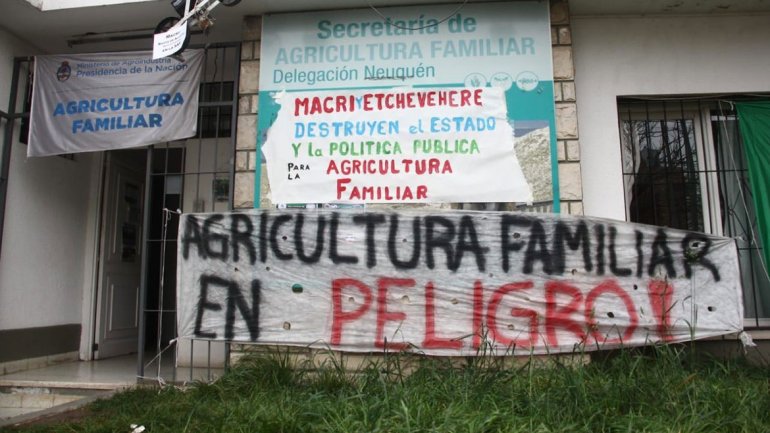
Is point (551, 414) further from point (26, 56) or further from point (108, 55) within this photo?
point (26, 56)

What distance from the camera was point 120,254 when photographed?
6391 millimetres

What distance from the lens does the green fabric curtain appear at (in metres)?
4.60

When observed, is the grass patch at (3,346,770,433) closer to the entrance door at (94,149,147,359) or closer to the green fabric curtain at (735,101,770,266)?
the green fabric curtain at (735,101,770,266)

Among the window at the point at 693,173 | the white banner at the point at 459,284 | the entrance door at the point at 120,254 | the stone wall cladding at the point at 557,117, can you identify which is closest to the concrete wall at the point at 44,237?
the entrance door at the point at 120,254

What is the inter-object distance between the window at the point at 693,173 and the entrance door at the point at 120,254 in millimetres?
5625

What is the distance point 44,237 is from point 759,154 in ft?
22.8

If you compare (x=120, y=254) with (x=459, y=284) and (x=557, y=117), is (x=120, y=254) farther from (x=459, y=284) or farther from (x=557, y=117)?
(x=557, y=117)

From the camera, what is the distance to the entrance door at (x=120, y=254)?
20.1 ft

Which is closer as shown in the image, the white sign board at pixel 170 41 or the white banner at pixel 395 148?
the white sign board at pixel 170 41

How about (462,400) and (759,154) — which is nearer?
(462,400)

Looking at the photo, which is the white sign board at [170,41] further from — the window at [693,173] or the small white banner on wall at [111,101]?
the window at [693,173]

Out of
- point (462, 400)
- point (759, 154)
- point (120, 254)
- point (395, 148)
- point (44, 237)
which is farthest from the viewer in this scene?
point (120, 254)

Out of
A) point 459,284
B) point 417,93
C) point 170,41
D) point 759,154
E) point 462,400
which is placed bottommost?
point 462,400

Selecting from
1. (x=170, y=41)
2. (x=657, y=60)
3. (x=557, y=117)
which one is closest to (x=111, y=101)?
(x=170, y=41)
